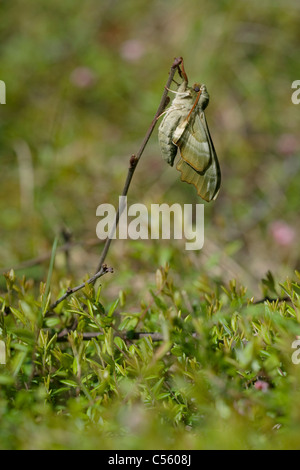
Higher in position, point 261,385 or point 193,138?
point 193,138

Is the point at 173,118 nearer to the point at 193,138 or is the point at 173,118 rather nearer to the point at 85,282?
the point at 193,138

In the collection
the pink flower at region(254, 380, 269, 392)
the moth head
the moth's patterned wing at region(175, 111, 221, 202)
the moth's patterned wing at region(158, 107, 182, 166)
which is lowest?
the pink flower at region(254, 380, 269, 392)

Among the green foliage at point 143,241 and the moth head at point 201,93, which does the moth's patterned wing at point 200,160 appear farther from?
the green foliage at point 143,241

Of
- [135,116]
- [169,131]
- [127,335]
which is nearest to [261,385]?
[127,335]

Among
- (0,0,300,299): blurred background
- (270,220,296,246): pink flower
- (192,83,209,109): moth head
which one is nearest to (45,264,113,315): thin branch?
(192,83,209,109): moth head

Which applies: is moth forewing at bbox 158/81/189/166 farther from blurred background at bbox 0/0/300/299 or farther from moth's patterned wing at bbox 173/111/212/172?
blurred background at bbox 0/0/300/299

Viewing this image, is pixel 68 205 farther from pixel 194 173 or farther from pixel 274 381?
pixel 274 381
